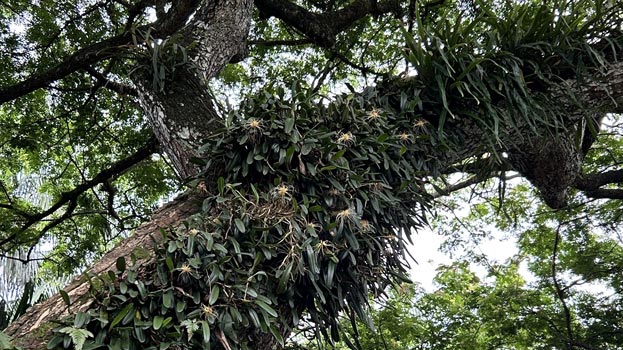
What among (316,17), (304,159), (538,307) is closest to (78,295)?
(304,159)

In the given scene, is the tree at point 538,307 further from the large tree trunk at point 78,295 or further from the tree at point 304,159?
the large tree trunk at point 78,295

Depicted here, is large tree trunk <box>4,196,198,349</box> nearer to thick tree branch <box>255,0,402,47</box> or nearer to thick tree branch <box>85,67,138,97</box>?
thick tree branch <box>85,67,138,97</box>

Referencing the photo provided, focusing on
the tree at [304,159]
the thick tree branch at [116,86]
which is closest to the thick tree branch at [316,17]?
the tree at [304,159]

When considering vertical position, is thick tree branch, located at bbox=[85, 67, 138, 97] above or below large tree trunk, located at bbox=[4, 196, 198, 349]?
above

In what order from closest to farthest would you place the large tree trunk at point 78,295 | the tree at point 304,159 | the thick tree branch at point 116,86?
the large tree trunk at point 78,295
the tree at point 304,159
the thick tree branch at point 116,86

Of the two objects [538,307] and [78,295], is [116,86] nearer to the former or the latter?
[78,295]

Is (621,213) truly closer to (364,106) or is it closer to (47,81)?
(364,106)

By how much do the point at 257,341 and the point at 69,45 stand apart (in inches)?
162

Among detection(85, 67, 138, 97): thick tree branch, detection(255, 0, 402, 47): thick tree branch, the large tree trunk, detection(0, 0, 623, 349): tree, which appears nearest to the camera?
the large tree trunk

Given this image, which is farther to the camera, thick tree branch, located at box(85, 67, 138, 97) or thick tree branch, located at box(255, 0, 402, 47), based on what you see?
thick tree branch, located at box(255, 0, 402, 47)

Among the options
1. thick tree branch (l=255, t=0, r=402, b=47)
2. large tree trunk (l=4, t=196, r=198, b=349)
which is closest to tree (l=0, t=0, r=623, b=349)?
large tree trunk (l=4, t=196, r=198, b=349)

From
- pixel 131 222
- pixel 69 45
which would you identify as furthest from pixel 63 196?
pixel 69 45

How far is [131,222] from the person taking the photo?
474 cm

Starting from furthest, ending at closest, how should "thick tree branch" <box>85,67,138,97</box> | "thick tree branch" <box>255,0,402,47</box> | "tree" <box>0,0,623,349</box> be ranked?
"thick tree branch" <box>255,0,402,47</box> → "thick tree branch" <box>85,67,138,97</box> → "tree" <box>0,0,623,349</box>
